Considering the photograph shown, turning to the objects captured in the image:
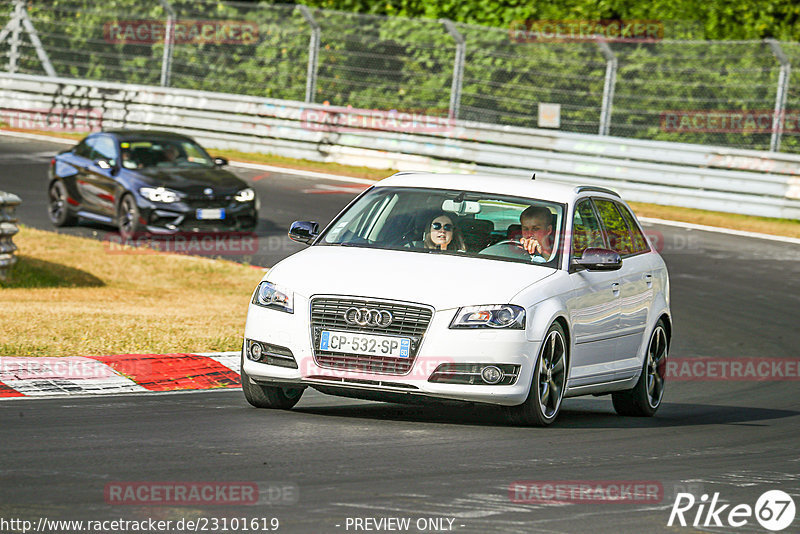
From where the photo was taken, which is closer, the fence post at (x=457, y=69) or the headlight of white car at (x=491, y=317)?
the headlight of white car at (x=491, y=317)

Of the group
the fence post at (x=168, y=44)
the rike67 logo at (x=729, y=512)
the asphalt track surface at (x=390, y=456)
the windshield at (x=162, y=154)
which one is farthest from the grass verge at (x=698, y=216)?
the rike67 logo at (x=729, y=512)

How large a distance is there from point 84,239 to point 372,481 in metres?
14.0

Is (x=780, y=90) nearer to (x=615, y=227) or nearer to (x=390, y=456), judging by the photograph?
(x=615, y=227)

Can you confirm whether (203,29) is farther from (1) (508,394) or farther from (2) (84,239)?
(1) (508,394)

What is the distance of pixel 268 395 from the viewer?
30.0 feet

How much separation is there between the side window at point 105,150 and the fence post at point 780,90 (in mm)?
10942

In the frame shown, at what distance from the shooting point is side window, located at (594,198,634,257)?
10367mm

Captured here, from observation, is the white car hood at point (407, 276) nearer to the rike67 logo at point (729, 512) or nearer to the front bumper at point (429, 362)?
the front bumper at point (429, 362)

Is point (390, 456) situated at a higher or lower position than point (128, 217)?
higher

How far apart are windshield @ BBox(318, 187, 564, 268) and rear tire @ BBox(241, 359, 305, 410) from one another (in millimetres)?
1057

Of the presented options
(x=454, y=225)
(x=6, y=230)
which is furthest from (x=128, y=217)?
(x=454, y=225)

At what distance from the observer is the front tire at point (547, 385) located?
8.69 meters

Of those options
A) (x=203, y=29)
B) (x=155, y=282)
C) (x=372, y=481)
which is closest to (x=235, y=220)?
(x=155, y=282)

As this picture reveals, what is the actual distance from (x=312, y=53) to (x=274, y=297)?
2104cm
